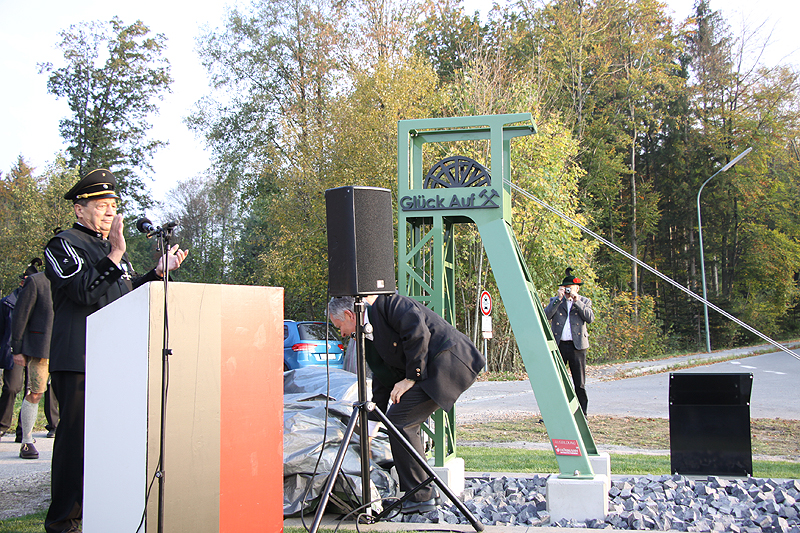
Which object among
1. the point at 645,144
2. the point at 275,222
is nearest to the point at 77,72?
the point at 275,222

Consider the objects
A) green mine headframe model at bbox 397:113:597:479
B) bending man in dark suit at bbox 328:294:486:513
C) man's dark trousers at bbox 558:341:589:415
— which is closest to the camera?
bending man in dark suit at bbox 328:294:486:513

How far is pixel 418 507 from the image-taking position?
4.59 m

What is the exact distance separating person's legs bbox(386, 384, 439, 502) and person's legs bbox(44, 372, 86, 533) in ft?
6.48

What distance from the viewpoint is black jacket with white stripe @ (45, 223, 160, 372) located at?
3.45 m

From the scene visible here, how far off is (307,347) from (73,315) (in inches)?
423

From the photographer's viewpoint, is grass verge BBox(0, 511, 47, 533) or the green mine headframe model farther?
the green mine headframe model

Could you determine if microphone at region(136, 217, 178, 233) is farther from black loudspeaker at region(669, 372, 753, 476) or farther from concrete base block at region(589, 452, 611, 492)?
black loudspeaker at region(669, 372, 753, 476)

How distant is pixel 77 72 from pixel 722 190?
32.4 m

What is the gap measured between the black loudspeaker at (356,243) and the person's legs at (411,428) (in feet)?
3.05

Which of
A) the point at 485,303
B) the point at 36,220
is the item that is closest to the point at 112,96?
the point at 36,220

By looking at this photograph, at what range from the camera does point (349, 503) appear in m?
4.73

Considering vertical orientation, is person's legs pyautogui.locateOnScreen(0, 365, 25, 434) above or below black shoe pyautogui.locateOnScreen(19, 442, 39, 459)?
above

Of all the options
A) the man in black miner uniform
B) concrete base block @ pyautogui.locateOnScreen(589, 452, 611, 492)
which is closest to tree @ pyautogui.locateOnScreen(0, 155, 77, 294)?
the man in black miner uniform

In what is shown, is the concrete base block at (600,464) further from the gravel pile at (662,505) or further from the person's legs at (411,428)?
the person's legs at (411,428)
